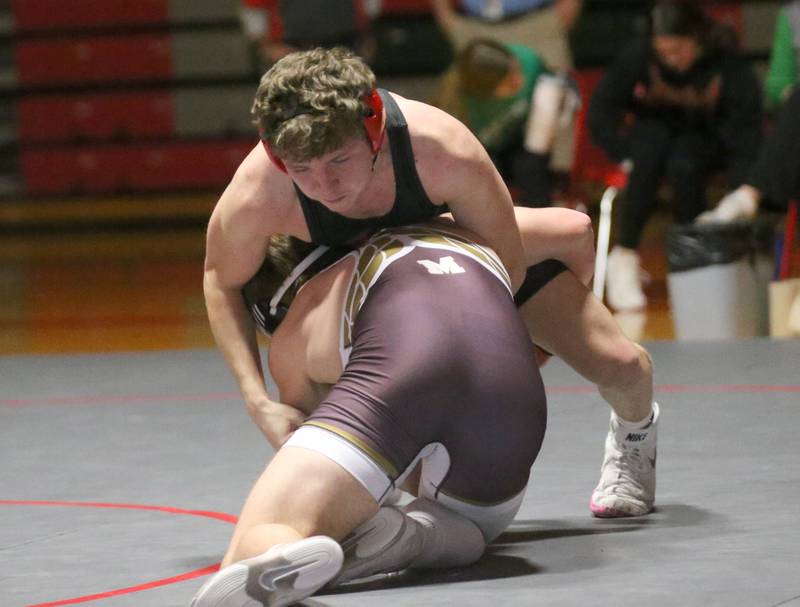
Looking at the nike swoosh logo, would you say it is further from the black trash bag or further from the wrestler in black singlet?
Result: the black trash bag

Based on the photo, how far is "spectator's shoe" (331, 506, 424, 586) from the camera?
1.99 meters

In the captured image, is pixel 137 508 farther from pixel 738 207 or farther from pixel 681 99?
pixel 681 99

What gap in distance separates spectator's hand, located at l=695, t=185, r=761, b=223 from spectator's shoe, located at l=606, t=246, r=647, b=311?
21.1 inches

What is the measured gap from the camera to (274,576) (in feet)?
5.76

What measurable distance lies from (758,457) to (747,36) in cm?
524

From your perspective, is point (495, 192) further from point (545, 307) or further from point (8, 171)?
point (8, 171)

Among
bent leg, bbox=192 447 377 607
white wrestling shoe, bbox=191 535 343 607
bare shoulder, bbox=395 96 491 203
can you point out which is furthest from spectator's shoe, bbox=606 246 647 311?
white wrestling shoe, bbox=191 535 343 607

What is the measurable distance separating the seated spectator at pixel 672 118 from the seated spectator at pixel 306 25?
41.1 inches

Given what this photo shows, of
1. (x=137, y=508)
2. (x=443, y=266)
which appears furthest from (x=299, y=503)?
(x=137, y=508)

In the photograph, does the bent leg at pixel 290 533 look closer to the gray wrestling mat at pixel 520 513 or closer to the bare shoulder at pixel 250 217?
the gray wrestling mat at pixel 520 513

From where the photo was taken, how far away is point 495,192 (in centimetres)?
221

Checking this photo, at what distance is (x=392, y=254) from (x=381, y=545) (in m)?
0.40

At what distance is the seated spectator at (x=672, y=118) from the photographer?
16.8ft

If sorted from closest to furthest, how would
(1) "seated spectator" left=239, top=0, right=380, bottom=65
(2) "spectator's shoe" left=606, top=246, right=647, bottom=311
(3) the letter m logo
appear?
(3) the letter m logo, (2) "spectator's shoe" left=606, top=246, right=647, bottom=311, (1) "seated spectator" left=239, top=0, right=380, bottom=65
